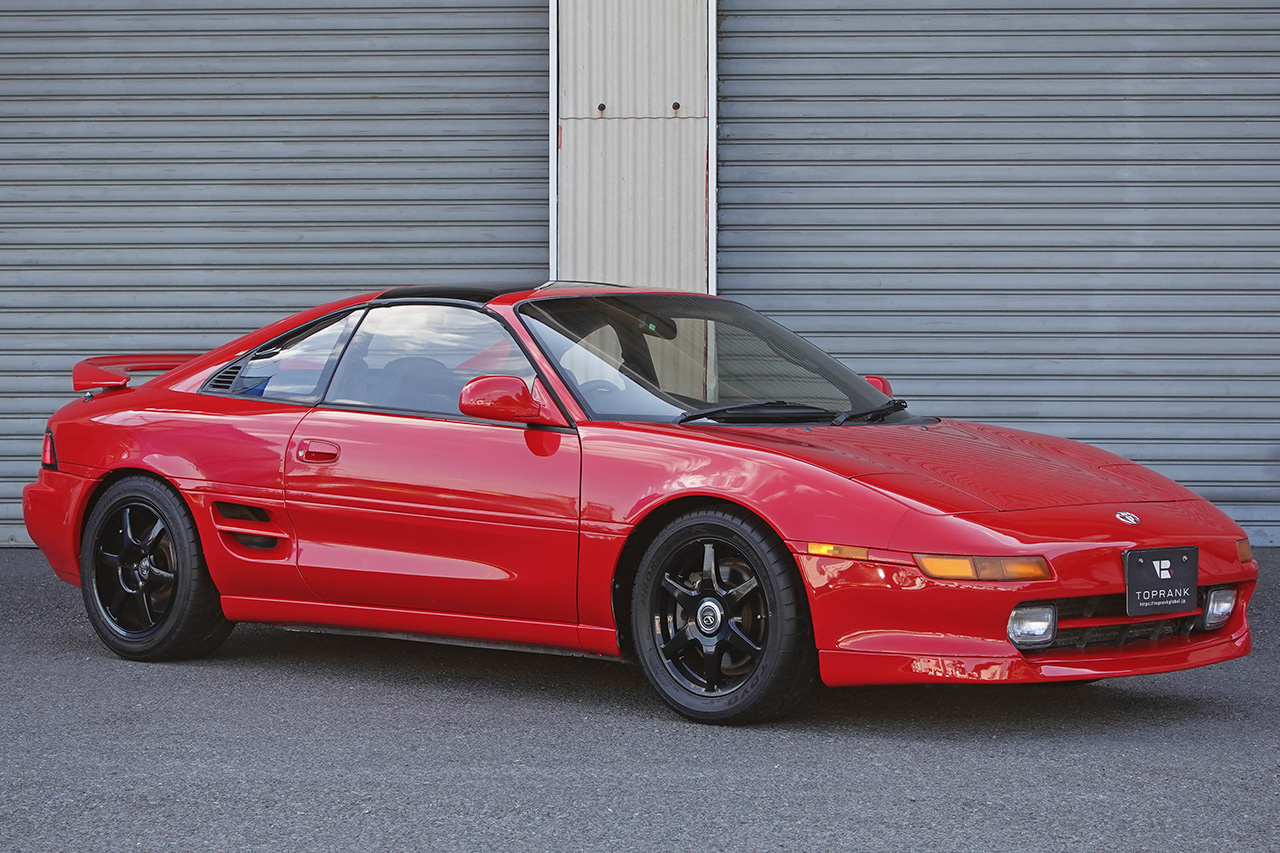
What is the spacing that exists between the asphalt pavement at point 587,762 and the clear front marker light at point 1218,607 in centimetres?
26

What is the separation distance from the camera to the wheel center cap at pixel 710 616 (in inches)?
164

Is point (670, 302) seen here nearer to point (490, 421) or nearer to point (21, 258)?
point (490, 421)

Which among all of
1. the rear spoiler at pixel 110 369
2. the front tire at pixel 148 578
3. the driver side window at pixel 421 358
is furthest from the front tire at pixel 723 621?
the rear spoiler at pixel 110 369

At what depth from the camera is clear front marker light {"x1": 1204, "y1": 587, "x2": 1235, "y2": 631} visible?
14.0ft

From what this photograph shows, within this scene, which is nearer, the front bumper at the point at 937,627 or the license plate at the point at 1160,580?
the front bumper at the point at 937,627

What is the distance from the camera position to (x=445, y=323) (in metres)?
5.00

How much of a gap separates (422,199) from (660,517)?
202 inches

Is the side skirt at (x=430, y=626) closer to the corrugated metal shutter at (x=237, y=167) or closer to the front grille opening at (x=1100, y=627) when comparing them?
the front grille opening at (x=1100, y=627)

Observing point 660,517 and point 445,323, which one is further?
point 445,323

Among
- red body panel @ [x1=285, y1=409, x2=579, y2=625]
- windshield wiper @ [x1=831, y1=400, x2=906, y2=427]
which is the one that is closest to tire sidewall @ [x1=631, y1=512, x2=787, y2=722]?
red body panel @ [x1=285, y1=409, x2=579, y2=625]

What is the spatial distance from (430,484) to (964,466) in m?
1.59

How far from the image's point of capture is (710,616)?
418 centimetres

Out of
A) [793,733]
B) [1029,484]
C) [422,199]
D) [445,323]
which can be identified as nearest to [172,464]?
[445,323]

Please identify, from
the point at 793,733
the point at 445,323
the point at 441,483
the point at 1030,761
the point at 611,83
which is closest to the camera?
the point at 1030,761
